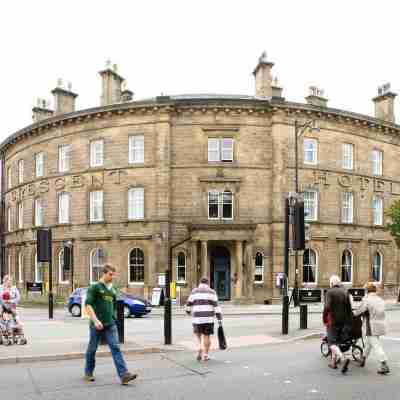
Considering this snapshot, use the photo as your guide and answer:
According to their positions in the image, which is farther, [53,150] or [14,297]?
[53,150]

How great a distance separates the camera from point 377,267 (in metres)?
38.5

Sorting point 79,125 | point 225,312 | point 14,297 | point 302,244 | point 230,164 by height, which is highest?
point 79,125

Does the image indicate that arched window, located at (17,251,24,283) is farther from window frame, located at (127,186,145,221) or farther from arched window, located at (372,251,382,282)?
arched window, located at (372,251,382,282)

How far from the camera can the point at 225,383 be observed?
8.84 metres

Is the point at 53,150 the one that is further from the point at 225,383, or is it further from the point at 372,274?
the point at 225,383

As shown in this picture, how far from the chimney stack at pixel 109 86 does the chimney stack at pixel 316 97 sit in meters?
13.5

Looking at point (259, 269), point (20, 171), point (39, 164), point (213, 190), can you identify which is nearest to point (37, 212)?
point (39, 164)

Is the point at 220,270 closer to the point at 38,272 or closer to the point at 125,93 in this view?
the point at 38,272

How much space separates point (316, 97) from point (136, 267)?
16901mm

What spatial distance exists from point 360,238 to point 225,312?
45.3 ft

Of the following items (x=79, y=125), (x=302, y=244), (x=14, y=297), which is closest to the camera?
(x=14, y=297)

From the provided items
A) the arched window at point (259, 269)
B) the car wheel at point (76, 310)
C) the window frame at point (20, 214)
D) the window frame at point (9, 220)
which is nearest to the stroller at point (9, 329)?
the car wheel at point (76, 310)

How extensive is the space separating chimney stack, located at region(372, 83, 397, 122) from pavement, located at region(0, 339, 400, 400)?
1262 inches

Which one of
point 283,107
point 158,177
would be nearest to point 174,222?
point 158,177
